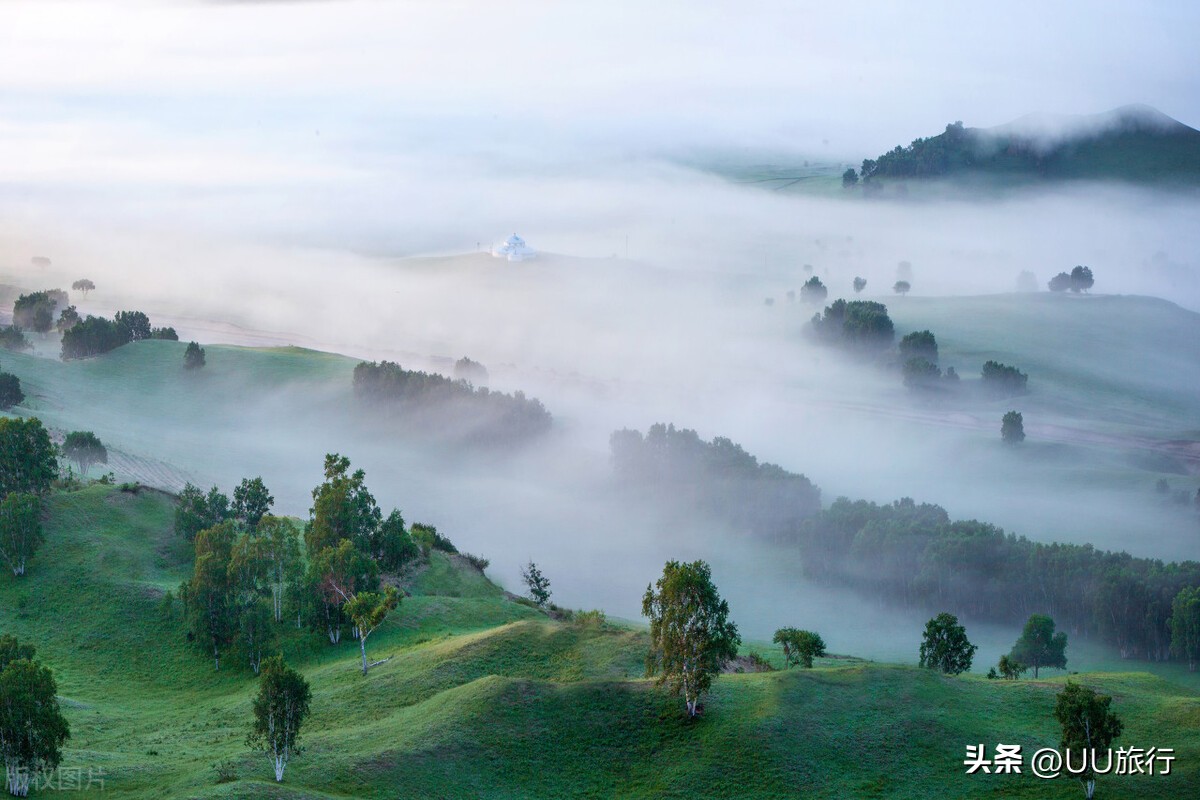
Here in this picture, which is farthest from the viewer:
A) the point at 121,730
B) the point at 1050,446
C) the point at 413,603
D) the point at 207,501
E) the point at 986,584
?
the point at 1050,446

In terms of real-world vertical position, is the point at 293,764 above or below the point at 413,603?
below

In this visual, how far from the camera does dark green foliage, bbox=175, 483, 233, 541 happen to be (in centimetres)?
9406

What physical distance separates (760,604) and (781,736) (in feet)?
199

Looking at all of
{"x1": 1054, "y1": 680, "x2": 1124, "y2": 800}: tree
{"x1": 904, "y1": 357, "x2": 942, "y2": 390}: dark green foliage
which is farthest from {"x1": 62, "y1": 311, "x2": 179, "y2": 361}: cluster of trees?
{"x1": 1054, "y1": 680, "x2": 1124, "y2": 800}: tree

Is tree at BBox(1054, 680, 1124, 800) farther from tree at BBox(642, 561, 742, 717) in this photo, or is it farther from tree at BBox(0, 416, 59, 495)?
tree at BBox(0, 416, 59, 495)

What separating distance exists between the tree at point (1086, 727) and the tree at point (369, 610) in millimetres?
39480

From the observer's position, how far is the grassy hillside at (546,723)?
5269 cm

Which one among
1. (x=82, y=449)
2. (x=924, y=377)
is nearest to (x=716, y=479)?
(x=924, y=377)

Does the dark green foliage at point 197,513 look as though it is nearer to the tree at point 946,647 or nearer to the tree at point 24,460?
the tree at point 24,460

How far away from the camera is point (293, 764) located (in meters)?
51.4

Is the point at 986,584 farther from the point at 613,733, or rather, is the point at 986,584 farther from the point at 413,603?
the point at 613,733

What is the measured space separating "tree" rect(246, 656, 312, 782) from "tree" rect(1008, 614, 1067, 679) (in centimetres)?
6698

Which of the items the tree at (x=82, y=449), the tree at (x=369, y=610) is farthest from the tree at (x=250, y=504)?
the tree at (x=82, y=449)

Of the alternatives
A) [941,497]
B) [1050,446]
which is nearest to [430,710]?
[941,497]
